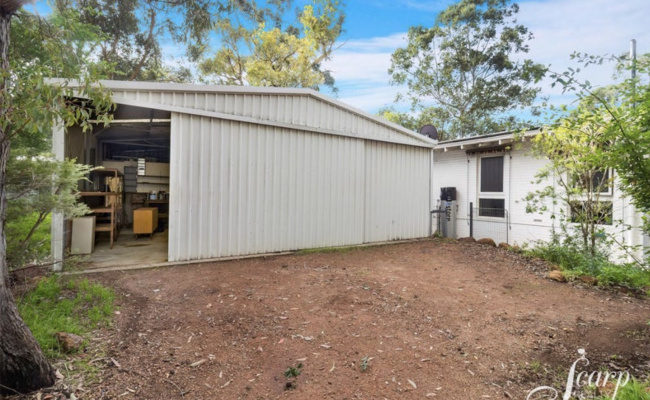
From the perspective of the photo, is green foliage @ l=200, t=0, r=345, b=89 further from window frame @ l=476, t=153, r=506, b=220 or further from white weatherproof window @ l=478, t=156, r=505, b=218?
white weatherproof window @ l=478, t=156, r=505, b=218

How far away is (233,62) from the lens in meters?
17.3

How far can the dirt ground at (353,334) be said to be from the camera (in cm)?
223

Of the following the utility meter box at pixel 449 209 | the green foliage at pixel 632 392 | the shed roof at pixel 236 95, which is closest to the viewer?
the green foliage at pixel 632 392

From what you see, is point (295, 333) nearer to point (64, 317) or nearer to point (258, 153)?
point (64, 317)

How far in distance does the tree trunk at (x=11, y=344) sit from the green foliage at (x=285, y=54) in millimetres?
15145

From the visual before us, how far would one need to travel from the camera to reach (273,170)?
5969 mm

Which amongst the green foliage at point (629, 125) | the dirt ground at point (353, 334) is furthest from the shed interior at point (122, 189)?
the green foliage at point (629, 125)

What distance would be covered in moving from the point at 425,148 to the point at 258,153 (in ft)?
14.8

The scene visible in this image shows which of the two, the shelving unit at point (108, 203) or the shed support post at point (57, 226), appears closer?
the shed support post at point (57, 226)

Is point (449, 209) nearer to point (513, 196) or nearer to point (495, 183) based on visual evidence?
point (495, 183)

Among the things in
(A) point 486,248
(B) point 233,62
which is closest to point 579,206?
(A) point 486,248

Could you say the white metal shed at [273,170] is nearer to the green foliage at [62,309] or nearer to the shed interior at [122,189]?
the shed interior at [122,189]

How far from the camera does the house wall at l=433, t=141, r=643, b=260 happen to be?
636 centimetres

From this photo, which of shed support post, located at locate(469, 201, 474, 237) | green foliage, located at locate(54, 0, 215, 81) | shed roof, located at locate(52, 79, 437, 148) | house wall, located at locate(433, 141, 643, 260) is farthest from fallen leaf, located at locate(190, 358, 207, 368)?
shed support post, located at locate(469, 201, 474, 237)
